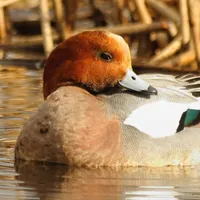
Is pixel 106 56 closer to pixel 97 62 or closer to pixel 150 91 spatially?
pixel 97 62

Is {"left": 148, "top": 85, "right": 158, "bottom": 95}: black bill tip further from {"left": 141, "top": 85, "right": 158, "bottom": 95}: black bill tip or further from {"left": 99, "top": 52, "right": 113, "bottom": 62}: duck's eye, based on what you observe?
{"left": 99, "top": 52, "right": 113, "bottom": 62}: duck's eye

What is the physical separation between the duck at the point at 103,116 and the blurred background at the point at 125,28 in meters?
3.38

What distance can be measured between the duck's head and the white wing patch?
0.13m

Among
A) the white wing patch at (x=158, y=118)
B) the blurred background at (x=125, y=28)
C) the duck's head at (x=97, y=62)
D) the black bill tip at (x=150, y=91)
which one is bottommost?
the blurred background at (x=125, y=28)

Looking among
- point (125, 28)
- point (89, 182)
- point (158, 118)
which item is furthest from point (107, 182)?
point (125, 28)

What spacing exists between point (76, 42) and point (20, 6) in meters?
7.22

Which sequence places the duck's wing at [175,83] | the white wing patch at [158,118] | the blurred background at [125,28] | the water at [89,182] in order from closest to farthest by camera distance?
the water at [89,182]
the white wing patch at [158,118]
the duck's wing at [175,83]
the blurred background at [125,28]

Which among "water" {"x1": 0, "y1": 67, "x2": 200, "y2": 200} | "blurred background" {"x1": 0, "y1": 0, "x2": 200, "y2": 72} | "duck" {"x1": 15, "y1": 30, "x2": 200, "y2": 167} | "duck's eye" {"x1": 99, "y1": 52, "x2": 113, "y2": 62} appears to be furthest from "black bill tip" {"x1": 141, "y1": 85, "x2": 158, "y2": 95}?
"blurred background" {"x1": 0, "y1": 0, "x2": 200, "y2": 72}

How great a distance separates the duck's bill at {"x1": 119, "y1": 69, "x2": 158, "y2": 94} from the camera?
6.51 m

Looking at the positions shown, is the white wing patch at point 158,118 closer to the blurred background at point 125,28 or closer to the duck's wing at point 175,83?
the duck's wing at point 175,83

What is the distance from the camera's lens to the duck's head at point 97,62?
257 inches

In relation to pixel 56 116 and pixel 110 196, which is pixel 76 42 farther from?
pixel 110 196

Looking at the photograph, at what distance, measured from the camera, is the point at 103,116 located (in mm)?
6426

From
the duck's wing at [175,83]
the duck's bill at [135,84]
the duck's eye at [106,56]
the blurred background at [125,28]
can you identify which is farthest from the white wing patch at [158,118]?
the blurred background at [125,28]
